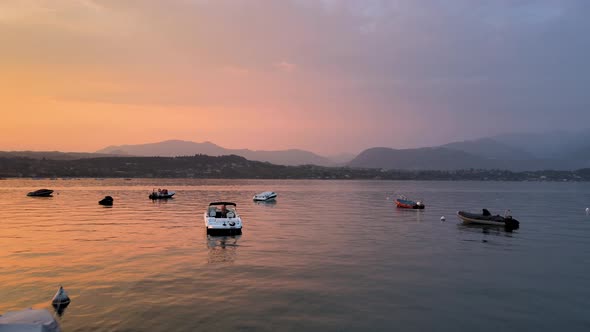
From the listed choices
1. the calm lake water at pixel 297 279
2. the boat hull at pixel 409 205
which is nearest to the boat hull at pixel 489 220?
the calm lake water at pixel 297 279

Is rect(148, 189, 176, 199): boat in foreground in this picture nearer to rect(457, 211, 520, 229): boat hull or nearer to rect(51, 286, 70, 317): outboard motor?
rect(457, 211, 520, 229): boat hull

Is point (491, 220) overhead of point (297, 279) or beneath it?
overhead

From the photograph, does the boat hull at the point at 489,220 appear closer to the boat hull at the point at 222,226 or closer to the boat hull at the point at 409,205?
the boat hull at the point at 409,205

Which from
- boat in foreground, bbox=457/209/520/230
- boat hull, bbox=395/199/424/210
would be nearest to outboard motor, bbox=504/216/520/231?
boat in foreground, bbox=457/209/520/230

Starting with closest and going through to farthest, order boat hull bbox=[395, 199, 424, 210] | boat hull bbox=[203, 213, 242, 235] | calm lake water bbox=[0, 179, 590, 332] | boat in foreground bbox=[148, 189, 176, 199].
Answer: calm lake water bbox=[0, 179, 590, 332]
boat hull bbox=[203, 213, 242, 235]
boat hull bbox=[395, 199, 424, 210]
boat in foreground bbox=[148, 189, 176, 199]

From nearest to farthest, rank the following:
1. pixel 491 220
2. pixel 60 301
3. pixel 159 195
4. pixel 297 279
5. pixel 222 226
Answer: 1. pixel 60 301
2. pixel 297 279
3. pixel 222 226
4. pixel 491 220
5. pixel 159 195

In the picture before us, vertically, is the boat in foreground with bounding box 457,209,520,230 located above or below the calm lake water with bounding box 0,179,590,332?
above

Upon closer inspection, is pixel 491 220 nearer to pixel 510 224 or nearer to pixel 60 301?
pixel 510 224

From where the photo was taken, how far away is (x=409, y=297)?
21156 millimetres

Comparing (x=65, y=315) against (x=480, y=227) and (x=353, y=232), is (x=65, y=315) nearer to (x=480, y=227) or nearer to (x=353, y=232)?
(x=353, y=232)

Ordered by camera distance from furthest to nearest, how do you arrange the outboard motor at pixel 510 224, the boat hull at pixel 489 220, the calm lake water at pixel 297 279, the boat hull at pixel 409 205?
the boat hull at pixel 409 205, the boat hull at pixel 489 220, the outboard motor at pixel 510 224, the calm lake water at pixel 297 279

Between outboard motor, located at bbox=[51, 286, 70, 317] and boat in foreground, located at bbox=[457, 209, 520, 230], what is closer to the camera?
outboard motor, located at bbox=[51, 286, 70, 317]

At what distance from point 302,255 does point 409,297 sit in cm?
1199

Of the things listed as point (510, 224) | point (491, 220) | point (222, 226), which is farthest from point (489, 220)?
point (222, 226)
